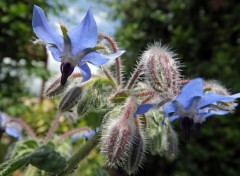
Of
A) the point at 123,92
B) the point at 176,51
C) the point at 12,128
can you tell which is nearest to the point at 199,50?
the point at 176,51

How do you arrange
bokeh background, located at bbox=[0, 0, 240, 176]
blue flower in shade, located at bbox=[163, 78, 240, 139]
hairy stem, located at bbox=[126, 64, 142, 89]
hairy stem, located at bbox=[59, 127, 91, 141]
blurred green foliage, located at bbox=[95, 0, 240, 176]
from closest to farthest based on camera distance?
blue flower in shade, located at bbox=[163, 78, 240, 139]
hairy stem, located at bbox=[126, 64, 142, 89]
hairy stem, located at bbox=[59, 127, 91, 141]
bokeh background, located at bbox=[0, 0, 240, 176]
blurred green foliage, located at bbox=[95, 0, 240, 176]

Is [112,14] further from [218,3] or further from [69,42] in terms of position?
[69,42]

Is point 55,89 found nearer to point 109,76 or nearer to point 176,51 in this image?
point 109,76

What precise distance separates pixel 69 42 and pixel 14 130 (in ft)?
1.69

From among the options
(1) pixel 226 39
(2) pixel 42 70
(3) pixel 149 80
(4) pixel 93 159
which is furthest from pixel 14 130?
(1) pixel 226 39

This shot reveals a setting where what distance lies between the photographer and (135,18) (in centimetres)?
362

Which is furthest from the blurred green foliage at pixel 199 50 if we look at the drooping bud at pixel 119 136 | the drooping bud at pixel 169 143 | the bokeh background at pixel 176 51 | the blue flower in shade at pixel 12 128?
the drooping bud at pixel 119 136

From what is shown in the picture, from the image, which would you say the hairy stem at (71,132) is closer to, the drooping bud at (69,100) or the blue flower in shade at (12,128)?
the blue flower in shade at (12,128)

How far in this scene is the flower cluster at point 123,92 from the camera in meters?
0.65

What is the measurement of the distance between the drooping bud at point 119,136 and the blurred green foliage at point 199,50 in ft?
5.02

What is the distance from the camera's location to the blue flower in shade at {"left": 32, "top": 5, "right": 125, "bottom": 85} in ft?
2.09

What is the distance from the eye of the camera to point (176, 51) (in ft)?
10.5

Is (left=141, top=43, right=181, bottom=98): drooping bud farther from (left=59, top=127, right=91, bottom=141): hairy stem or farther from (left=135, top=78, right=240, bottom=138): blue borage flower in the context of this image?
(left=59, top=127, right=91, bottom=141): hairy stem

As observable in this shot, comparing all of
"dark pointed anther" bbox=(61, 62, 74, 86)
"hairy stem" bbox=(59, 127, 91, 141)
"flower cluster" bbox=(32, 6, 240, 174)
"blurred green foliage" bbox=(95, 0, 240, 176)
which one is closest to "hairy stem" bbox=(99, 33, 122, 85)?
"flower cluster" bbox=(32, 6, 240, 174)
